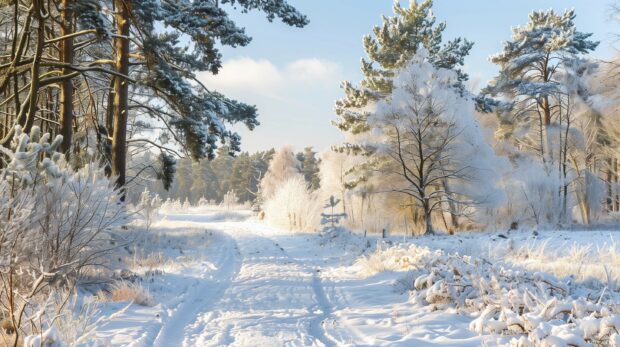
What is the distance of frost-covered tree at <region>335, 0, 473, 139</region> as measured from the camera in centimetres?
2150

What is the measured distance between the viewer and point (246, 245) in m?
14.6

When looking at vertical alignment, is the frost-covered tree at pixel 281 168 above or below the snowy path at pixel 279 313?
above

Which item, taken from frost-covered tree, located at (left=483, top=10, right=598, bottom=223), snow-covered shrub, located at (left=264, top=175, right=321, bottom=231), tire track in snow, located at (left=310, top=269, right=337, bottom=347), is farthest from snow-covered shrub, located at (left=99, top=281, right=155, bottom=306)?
frost-covered tree, located at (left=483, top=10, right=598, bottom=223)

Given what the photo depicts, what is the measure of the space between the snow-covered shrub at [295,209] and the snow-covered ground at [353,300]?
11893mm

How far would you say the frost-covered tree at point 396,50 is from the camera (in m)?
21.5

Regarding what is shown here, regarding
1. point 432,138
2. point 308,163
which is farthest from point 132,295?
point 308,163

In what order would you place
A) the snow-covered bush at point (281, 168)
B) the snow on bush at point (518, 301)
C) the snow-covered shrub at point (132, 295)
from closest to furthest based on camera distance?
the snow on bush at point (518, 301)
the snow-covered shrub at point (132, 295)
the snow-covered bush at point (281, 168)

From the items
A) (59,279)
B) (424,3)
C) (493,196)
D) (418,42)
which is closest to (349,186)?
(493,196)

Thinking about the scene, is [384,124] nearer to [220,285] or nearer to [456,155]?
[456,155]

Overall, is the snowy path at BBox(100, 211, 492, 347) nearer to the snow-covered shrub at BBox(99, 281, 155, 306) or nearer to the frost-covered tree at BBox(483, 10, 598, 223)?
the snow-covered shrub at BBox(99, 281, 155, 306)

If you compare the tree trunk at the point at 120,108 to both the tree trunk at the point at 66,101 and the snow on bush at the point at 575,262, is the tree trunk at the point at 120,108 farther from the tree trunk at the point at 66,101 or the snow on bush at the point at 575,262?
the snow on bush at the point at 575,262

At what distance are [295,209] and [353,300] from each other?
1727cm

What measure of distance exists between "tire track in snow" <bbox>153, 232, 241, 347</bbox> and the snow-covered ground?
1cm

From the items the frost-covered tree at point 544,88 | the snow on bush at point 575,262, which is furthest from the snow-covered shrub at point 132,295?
the frost-covered tree at point 544,88
